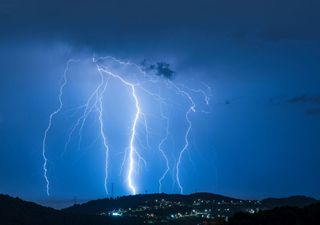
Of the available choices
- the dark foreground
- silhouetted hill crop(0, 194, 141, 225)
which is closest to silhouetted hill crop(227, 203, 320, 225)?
the dark foreground

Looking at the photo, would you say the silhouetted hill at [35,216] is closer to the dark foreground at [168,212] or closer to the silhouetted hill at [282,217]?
the dark foreground at [168,212]

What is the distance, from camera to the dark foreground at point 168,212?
3177cm

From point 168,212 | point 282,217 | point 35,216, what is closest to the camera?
point 282,217

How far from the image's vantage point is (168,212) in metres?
94.6

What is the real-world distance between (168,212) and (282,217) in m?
64.1

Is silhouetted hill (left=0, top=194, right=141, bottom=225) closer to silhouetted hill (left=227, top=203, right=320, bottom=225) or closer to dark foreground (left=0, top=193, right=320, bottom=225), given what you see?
dark foreground (left=0, top=193, right=320, bottom=225)

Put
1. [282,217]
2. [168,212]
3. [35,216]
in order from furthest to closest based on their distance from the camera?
1. [168,212]
2. [35,216]
3. [282,217]

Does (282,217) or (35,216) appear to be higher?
(35,216)

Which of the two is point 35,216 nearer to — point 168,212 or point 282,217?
point 168,212

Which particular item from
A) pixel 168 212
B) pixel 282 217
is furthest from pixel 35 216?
pixel 282 217

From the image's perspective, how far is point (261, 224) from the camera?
1181 inches

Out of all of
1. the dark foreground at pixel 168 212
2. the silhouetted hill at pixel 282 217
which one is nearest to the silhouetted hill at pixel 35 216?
the dark foreground at pixel 168 212

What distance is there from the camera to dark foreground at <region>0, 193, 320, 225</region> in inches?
1251

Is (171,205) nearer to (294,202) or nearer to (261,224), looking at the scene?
(294,202)
